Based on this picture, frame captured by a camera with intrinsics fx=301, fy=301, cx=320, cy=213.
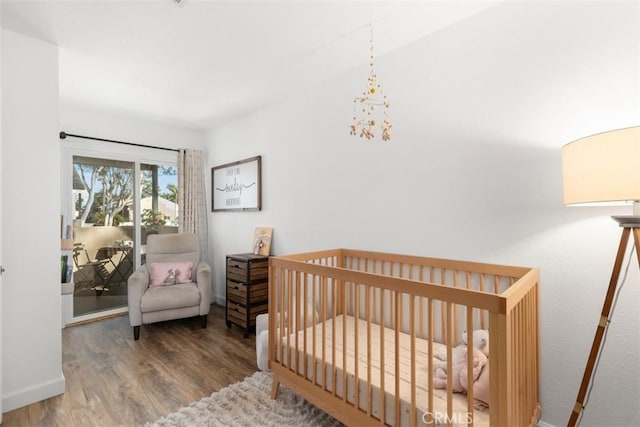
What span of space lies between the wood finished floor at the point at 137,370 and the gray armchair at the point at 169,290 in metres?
0.19

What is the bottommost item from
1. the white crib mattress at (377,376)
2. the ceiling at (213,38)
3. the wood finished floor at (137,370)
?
the wood finished floor at (137,370)

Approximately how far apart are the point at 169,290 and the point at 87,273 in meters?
1.28

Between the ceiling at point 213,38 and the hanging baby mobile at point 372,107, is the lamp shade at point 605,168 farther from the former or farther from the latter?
the hanging baby mobile at point 372,107

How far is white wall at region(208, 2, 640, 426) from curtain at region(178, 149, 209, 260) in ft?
7.55

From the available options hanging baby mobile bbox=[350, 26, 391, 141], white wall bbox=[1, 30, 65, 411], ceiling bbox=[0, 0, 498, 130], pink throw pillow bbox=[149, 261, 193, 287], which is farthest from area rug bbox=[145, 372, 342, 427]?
ceiling bbox=[0, 0, 498, 130]

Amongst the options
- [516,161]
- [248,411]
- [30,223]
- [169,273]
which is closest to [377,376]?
[248,411]

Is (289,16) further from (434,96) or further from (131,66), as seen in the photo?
(131,66)

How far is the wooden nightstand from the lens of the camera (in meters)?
2.91

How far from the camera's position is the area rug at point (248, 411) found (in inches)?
66.7

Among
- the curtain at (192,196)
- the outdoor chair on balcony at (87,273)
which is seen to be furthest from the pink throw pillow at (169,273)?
the outdoor chair on balcony at (87,273)

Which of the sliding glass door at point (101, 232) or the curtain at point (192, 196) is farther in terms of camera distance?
the curtain at point (192, 196)

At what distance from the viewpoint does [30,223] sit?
6.37ft

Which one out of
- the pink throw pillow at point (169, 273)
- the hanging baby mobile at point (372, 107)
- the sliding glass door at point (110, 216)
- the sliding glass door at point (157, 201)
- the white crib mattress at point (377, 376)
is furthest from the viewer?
the sliding glass door at point (157, 201)

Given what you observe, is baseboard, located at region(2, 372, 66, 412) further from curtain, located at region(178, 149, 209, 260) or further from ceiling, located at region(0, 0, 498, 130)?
ceiling, located at region(0, 0, 498, 130)
